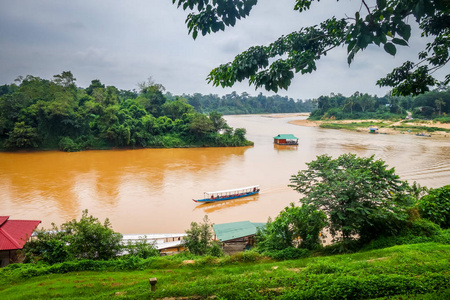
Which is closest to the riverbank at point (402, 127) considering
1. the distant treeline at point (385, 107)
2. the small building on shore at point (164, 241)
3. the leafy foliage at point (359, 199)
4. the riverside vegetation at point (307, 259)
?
the distant treeline at point (385, 107)

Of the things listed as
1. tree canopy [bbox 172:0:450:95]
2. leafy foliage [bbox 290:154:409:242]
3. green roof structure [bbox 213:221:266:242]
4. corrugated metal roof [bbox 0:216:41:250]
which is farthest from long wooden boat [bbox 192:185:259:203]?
tree canopy [bbox 172:0:450:95]

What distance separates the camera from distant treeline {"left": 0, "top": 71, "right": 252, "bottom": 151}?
80.7 ft

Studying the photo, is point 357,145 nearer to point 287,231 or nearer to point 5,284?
point 287,231

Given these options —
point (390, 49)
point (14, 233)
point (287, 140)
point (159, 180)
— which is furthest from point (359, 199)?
point (287, 140)

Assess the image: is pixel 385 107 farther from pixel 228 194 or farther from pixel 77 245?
pixel 77 245

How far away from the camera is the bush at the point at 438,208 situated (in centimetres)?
579

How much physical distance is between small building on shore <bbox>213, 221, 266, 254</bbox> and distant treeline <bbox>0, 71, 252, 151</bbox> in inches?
819

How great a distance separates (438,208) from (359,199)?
2.13 meters

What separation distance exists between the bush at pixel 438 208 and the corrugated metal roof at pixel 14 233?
986 centimetres

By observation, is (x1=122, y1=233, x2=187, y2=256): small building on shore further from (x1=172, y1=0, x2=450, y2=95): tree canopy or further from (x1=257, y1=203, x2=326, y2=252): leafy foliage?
(x1=172, y1=0, x2=450, y2=95): tree canopy

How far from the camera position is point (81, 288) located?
449 cm

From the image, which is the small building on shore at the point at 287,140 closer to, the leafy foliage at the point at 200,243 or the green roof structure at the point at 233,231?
the green roof structure at the point at 233,231

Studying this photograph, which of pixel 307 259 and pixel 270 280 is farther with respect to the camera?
pixel 307 259

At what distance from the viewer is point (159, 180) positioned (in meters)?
16.2
